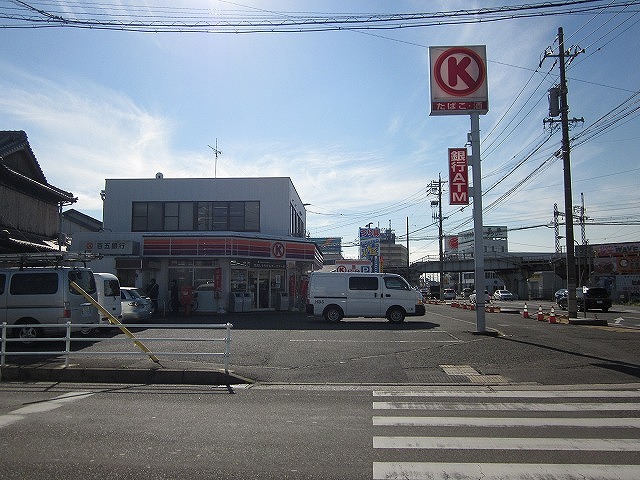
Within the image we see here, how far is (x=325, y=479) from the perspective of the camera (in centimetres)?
436

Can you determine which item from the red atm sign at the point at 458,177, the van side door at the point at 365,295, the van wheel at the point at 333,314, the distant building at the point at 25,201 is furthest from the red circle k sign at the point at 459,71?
the distant building at the point at 25,201

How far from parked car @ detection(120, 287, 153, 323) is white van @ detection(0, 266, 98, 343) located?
6.20 metres

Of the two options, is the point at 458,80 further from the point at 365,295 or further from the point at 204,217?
the point at 204,217

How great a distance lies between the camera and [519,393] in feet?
26.5

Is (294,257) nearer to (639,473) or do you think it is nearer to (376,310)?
(376,310)

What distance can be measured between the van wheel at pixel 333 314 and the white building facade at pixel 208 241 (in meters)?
7.38


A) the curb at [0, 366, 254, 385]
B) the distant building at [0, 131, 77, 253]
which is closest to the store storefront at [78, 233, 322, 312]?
the distant building at [0, 131, 77, 253]

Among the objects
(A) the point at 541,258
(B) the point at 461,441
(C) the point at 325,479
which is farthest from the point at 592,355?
(A) the point at 541,258

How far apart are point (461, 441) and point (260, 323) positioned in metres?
15.0

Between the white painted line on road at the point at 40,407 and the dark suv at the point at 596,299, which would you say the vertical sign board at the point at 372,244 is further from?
the white painted line on road at the point at 40,407

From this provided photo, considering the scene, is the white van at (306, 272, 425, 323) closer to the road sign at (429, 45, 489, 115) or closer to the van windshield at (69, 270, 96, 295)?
the road sign at (429, 45, 489, 115)

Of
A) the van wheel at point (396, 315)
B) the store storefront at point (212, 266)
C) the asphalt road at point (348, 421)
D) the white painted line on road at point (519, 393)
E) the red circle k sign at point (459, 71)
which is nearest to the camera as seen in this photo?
the asphalt road at point (348, 421)

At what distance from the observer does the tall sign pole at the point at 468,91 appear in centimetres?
1647

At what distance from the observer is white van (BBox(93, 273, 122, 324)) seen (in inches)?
658
